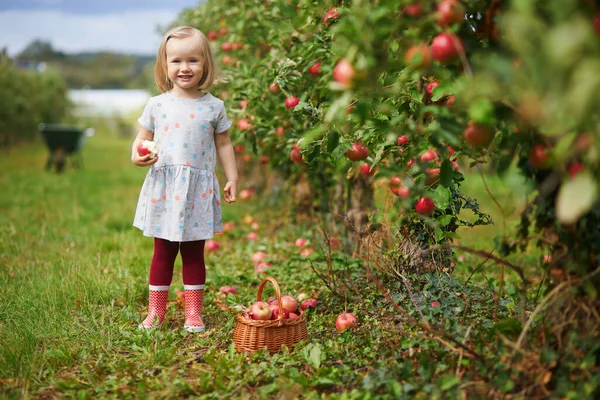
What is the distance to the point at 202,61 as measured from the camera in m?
2.84

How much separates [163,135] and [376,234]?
4.08 ft

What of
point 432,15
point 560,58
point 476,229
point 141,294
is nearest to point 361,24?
point 432,15

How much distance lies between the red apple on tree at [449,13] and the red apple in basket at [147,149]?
155 centimetres

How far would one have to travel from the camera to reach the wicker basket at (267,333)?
2494mm

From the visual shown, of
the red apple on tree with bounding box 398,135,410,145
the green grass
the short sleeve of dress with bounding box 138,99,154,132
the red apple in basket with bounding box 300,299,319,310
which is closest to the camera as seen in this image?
the green grass

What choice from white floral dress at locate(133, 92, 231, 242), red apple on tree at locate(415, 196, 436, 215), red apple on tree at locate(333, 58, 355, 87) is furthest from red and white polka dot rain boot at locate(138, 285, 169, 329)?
red apple on tree at locate(333, 58, 355, 87)

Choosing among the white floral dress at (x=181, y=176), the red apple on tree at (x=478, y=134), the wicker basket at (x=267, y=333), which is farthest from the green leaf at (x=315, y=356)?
the red apple on tree at (x=478, y=134)

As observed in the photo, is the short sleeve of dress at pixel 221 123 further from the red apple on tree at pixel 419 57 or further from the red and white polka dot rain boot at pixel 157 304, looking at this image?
the red apple on tree at pixel 419 57

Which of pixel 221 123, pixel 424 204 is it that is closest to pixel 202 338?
pixel 221 123

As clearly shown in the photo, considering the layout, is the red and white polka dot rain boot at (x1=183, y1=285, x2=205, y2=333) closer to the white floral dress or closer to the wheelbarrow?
the white floral dress

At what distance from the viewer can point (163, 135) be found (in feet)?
9.38

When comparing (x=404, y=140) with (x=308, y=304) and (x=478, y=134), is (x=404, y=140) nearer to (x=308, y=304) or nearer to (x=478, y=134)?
(x=478, y=134)

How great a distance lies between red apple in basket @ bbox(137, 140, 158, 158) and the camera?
276cm

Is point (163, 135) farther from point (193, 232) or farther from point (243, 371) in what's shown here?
point (243, 371)
